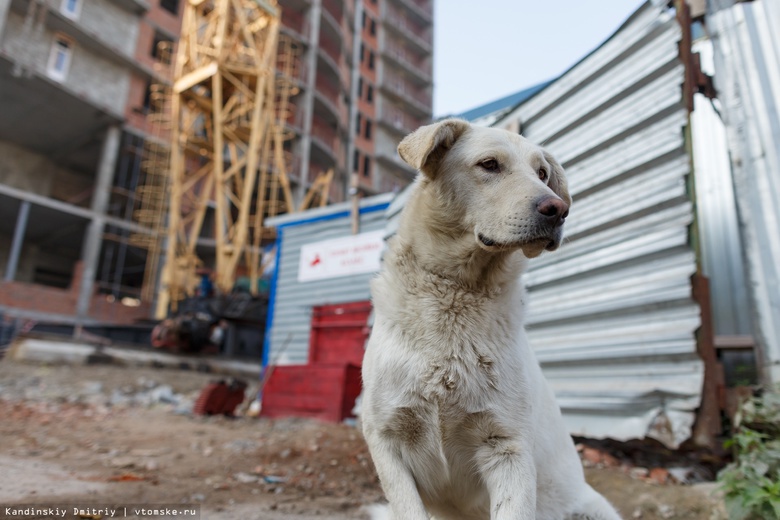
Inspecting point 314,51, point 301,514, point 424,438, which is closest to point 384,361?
point 424,438

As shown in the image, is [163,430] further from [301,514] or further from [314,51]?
[314,51]

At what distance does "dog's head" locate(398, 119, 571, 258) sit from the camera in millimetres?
1841

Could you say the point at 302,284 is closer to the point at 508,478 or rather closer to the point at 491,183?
the point at 491,183

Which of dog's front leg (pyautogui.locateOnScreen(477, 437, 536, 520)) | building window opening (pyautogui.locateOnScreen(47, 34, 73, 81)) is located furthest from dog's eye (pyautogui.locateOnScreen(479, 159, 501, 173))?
building window opening (pyautogui.locateOnScreen(47, 34, 73, 81))

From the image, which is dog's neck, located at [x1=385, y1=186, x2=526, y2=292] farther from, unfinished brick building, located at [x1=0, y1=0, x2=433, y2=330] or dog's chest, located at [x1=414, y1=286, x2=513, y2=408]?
unfinished brick building, located at [x1=0, y1=0, x2=433, y2=330]

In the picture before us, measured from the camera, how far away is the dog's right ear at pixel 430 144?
2.00 metres

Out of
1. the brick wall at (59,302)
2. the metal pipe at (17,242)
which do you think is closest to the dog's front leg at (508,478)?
→ the brick wall at (59,302)

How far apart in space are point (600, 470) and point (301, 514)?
7.31 ft

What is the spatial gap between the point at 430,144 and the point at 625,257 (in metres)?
2.74

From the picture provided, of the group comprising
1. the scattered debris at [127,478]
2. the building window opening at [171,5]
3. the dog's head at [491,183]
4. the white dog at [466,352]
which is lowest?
the scattered debris at [127,478]

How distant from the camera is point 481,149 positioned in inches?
82.6

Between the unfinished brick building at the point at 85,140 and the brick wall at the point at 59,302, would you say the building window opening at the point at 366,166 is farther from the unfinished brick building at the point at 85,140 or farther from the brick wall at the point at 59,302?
the brick wall at the point at 59,302

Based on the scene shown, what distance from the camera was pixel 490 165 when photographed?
208 centimetres

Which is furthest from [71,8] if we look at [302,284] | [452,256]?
[452,256]
